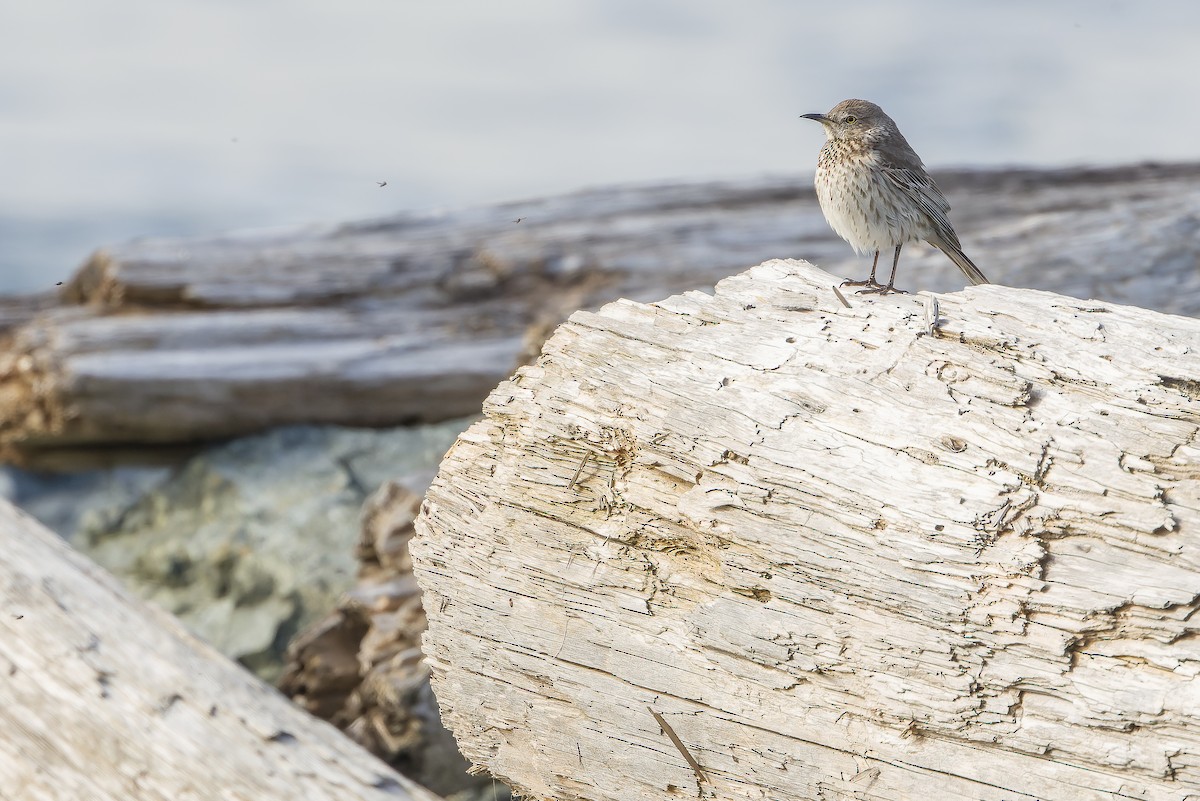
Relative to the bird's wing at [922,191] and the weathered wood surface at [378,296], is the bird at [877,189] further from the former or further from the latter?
the weathered wood surface at [378,296]

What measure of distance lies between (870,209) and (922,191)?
0.19 meters

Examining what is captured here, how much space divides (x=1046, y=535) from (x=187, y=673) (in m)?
2.56

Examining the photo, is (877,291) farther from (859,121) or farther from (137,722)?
(137,722)

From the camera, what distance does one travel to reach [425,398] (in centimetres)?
570

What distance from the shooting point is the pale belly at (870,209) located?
12.4 ft

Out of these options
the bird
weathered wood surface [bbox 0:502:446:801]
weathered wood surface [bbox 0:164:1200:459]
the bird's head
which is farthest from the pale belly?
weathered wood surface [bbox 0:502:446:801]

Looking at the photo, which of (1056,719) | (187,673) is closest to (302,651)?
(187,673)

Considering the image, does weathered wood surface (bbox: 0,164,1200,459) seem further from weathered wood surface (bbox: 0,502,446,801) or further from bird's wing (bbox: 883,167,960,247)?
weathered wood surface (bbox: 0,502,446,801)

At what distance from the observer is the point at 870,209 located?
12.5ft

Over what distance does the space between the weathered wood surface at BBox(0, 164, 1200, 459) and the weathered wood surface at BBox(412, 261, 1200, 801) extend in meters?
2.91

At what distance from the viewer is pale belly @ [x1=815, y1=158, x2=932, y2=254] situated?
3777 millimetres

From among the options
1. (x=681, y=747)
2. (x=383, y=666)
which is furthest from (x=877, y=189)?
(x=383, y=666)

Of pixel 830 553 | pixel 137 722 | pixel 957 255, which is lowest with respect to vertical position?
pixel 137 722

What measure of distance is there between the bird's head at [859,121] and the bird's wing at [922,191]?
21 cm
